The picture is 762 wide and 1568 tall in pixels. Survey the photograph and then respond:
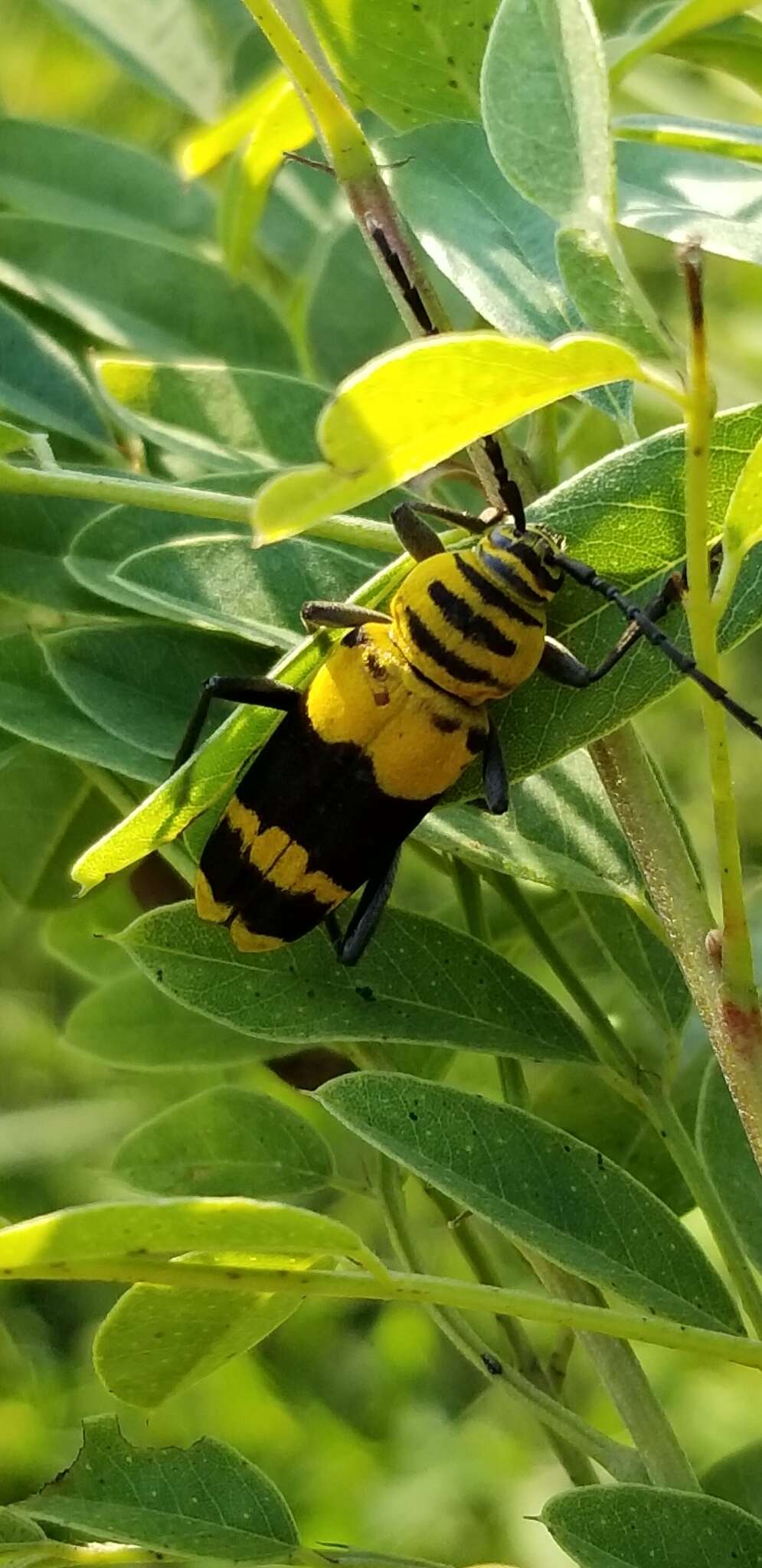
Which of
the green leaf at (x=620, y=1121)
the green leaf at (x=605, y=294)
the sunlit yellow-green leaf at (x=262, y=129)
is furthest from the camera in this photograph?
the green leaf at (x=620, y=1121)

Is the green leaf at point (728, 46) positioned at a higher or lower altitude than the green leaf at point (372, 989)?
higher

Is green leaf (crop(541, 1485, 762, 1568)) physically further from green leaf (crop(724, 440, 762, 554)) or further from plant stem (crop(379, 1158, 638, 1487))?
green leaf (crop(724, 440, 762, 554))

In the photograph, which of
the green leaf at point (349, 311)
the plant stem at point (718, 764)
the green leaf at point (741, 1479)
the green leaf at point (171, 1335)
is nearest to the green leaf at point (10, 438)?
the plant stem at point (718, 764)

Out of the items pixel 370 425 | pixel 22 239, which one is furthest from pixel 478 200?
pixel 22 239

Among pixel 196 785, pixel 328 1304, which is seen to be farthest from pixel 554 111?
pixel 328 1304

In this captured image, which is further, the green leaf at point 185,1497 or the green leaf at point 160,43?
the green leaf at point 160,43

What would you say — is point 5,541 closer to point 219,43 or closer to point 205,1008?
point 205,1008

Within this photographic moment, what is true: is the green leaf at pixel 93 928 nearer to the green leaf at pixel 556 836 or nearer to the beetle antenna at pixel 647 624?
the green leaf at pixel 556 836
